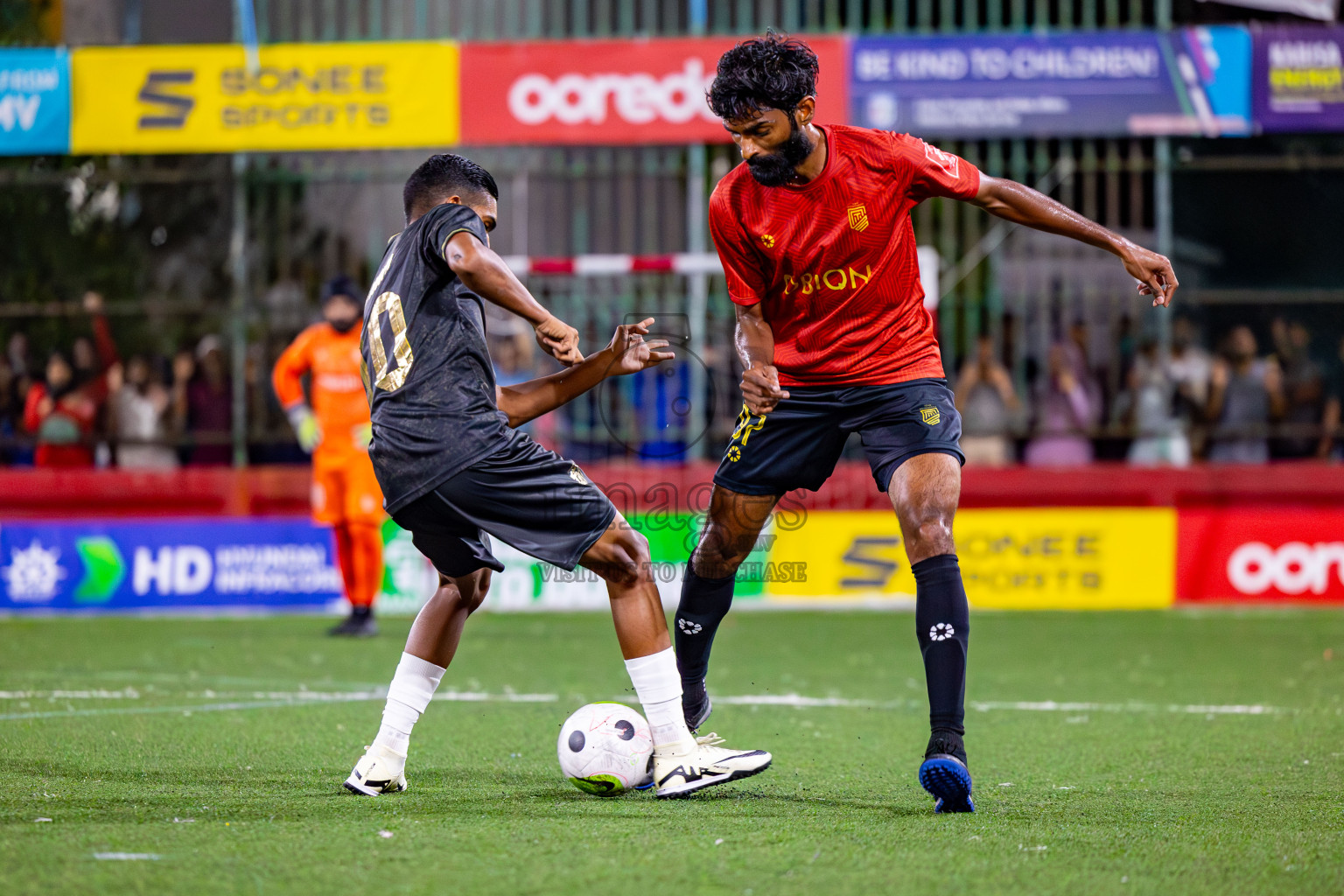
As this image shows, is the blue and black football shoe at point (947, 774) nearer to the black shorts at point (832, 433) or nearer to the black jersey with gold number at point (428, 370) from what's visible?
the black shorts at point (832, 433)

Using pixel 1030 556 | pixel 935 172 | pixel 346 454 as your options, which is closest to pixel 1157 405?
pixel 1030 556

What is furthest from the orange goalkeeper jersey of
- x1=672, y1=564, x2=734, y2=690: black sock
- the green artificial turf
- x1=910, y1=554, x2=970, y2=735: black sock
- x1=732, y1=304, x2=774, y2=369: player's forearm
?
x1=910, y1=554, x2=970, y2=735: black sock

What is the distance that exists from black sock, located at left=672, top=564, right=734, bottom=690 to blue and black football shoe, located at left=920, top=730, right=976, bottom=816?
3.68 feet

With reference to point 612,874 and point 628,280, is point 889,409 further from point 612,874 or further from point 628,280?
point 628,280

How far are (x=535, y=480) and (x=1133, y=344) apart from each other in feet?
32.8

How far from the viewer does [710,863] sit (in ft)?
12.4

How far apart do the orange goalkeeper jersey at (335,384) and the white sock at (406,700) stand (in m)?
5.75

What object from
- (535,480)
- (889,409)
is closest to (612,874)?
(535,480)

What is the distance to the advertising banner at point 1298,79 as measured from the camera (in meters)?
13.2

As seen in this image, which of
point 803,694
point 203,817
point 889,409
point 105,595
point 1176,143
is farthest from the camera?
point 1176,143

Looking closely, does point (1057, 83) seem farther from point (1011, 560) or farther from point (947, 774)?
point (947, 774)

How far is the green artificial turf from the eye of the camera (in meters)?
3.69

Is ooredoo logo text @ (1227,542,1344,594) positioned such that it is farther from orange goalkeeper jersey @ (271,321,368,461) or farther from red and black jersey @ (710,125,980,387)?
red and black jersey @ (710,125,980,387)

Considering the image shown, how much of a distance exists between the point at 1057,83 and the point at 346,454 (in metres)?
6.76
